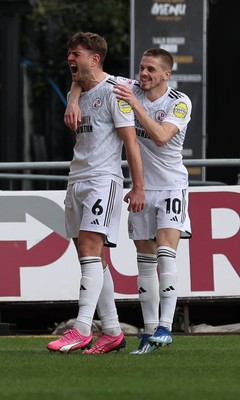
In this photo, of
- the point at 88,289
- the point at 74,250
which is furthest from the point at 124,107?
the point at 74,250

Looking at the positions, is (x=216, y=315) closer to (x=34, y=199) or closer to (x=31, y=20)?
(x=34, y=199)

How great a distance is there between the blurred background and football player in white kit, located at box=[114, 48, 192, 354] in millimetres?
8366

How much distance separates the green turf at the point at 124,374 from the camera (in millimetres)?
7184

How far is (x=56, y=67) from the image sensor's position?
23.1 m

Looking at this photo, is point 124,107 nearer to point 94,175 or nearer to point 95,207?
point 94,175

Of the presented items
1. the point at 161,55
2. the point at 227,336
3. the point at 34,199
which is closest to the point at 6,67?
the point at 34,199

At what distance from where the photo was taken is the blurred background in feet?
60.6

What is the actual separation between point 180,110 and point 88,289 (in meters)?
1.36

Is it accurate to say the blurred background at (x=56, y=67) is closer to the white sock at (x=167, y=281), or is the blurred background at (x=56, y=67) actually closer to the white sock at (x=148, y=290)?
the white sock at (x=148, y=290)

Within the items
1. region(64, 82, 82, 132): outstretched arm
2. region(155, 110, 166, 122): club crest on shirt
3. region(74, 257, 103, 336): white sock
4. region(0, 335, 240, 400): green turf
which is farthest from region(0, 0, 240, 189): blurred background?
region(74, 257, 103, 336): white sock

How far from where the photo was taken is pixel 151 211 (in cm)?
973

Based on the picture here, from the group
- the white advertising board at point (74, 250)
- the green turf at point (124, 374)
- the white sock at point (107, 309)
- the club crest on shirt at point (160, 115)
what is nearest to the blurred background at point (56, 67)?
the white advertising board at point (74, 250)

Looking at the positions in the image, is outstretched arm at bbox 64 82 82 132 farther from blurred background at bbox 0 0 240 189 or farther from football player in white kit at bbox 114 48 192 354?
blurred background at bbox 0 0 240 189

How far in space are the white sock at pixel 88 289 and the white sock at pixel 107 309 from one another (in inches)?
8.0
